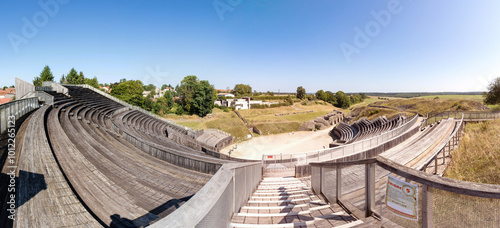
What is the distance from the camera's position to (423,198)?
1885mm

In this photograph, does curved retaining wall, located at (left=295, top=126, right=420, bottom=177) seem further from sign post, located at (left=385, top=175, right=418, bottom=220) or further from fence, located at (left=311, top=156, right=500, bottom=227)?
sign post, located at (left=385, top=175, right=418, bottom=220)

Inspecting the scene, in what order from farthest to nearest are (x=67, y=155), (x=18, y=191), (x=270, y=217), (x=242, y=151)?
(x=242, y=151)
(x=67, y=155)
(x=18, y=191)
(x=270, y=217)

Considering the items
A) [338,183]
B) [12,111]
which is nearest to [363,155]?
[338,183]

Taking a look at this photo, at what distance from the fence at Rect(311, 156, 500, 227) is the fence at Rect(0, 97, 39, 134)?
12.3 m

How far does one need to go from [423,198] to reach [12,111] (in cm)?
1427

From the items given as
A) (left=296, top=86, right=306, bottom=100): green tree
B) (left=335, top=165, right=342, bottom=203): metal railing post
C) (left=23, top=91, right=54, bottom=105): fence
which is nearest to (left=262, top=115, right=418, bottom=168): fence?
(left=335, top=165, right=342, bottom=203): metal railing post

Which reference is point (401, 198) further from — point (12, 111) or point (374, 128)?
point (374, 128)

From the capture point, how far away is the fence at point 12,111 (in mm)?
7620

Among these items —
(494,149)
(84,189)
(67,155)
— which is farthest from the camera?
(494,149)

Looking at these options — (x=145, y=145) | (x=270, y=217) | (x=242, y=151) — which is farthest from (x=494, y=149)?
(x=242, y=151)

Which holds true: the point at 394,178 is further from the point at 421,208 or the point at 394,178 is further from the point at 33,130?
the point at 33,130

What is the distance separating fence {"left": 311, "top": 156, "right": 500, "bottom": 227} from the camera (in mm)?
1629

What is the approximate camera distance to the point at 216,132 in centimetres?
3238

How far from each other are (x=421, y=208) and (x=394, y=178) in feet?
1.13
